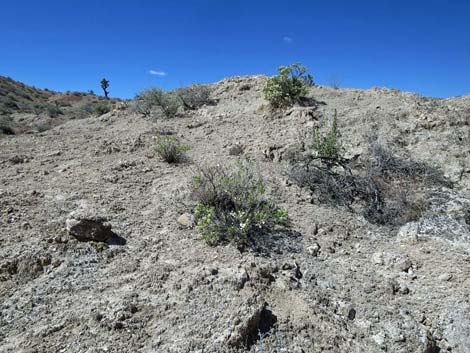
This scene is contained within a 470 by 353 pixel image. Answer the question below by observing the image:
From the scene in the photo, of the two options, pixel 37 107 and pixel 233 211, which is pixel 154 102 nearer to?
pixel 233 211

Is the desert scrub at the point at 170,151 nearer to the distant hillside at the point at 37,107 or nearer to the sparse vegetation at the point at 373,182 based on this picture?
the sparse vegetation at the point at 373,182

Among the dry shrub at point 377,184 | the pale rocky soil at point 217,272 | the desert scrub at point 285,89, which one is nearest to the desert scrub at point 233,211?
the pale rocky soil at point 217,272

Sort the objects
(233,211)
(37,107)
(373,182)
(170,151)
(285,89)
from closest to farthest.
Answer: (233,211) < (373,182) < (170,151) < (285,89) < (37,107)

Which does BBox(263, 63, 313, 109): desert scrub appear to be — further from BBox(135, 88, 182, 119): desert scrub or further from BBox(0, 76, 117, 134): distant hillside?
BBox(0, 76, 117, 134): distant hillside

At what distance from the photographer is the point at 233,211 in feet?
12.0

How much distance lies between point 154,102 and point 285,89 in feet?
12.3

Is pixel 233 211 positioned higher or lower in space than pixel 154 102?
lower

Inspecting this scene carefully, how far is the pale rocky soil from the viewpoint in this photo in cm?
223

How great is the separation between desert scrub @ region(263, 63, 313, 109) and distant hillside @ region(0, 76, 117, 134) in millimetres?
6074

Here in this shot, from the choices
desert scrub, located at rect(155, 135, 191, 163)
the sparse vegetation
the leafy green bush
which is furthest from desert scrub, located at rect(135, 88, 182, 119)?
the sparse vegetation

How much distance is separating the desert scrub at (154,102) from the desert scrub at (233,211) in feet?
16.3

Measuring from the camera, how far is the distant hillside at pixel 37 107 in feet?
33.8

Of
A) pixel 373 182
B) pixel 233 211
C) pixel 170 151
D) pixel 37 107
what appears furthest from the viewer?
pixel 37 107

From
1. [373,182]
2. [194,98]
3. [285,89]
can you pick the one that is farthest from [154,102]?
[373,182]
